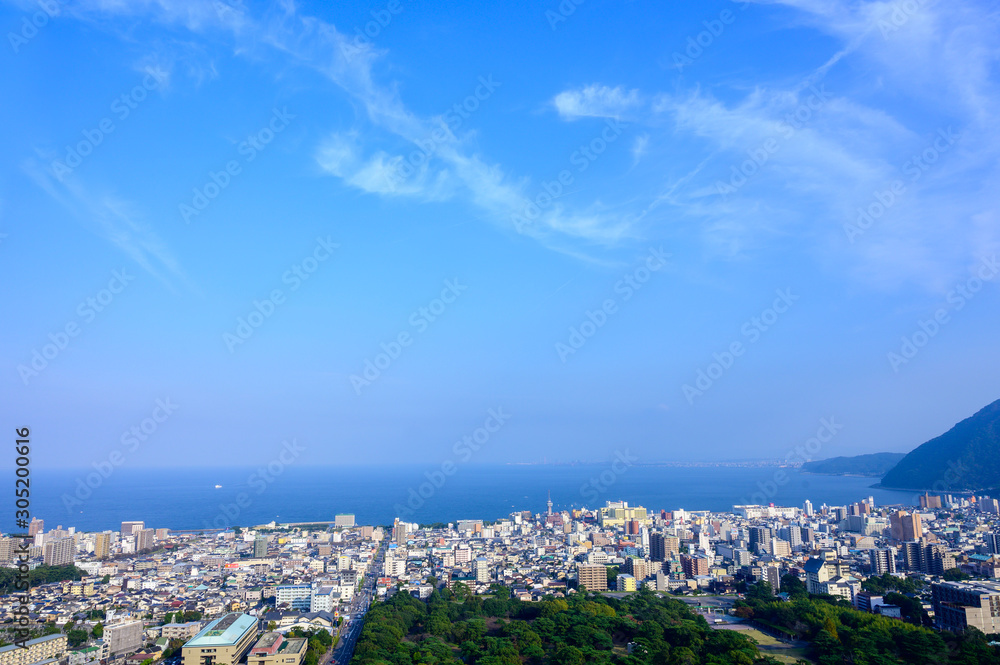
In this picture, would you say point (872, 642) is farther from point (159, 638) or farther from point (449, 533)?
point (449, 533)

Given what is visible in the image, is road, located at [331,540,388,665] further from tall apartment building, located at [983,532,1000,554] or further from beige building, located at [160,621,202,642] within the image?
tall apartment building, located at [983,532,1000,554]

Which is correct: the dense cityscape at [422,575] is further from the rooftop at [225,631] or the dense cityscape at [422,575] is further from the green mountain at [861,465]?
the green mountain at [861,465]

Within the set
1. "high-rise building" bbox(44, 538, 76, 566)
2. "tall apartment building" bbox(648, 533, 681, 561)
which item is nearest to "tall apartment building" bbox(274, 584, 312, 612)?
"high-rise building" bbox(44, 538, 76, 566)

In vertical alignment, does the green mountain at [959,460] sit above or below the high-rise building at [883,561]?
above

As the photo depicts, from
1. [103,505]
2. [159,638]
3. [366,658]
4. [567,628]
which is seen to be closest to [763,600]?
[567,628]

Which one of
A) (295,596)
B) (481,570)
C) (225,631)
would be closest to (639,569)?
(481,570)

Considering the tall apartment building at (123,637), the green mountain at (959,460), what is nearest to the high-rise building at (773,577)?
the tall apartment building at (123,637)

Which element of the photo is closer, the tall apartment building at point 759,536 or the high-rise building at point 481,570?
the high-rise building at point 481,570

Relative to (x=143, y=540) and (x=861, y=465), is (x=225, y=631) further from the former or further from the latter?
(x=861, y=465)
